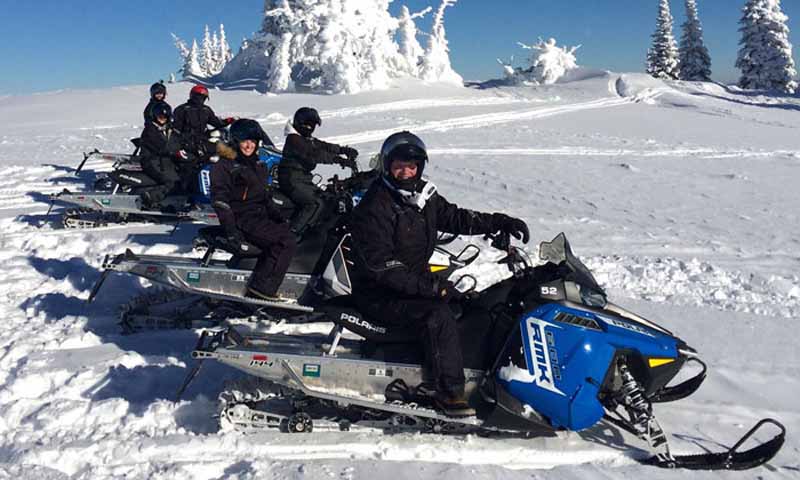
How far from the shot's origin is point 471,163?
41.5ft

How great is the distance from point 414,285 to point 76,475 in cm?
201

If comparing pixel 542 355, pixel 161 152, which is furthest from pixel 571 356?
pixel 161 152

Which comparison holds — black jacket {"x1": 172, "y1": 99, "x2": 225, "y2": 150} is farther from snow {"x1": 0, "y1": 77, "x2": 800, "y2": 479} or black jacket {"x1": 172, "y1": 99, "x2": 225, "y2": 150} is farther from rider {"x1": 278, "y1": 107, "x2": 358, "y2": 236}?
rider {"x1": 278, "y1": 107, "x2": 358, "y2": 236}

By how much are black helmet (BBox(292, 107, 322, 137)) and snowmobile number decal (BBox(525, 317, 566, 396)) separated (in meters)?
3.95

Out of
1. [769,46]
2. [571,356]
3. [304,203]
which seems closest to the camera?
[571,356]

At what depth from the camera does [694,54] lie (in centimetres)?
4338

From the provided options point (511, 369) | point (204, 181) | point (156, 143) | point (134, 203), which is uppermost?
point (156, 143)

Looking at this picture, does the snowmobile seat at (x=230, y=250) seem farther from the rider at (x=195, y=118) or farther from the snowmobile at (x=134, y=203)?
the rider at (x=195, y=118)

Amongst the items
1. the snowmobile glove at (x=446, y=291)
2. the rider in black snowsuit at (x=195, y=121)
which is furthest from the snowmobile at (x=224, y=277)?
the rider in black snowsuit at (x=195, y=121)

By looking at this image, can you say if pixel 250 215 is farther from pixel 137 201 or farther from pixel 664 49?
pixel 664 49

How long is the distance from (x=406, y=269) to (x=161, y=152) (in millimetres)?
5948

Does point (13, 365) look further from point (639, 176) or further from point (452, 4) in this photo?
point (452, 4)

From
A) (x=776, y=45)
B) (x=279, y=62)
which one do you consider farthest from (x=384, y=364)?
(x=776, y=45)

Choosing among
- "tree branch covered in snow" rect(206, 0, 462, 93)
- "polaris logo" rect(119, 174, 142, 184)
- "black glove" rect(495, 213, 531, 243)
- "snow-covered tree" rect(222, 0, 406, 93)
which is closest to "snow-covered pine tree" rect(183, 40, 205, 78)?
"tree branch covered in snow" rect(206, 0, 462, 93)
